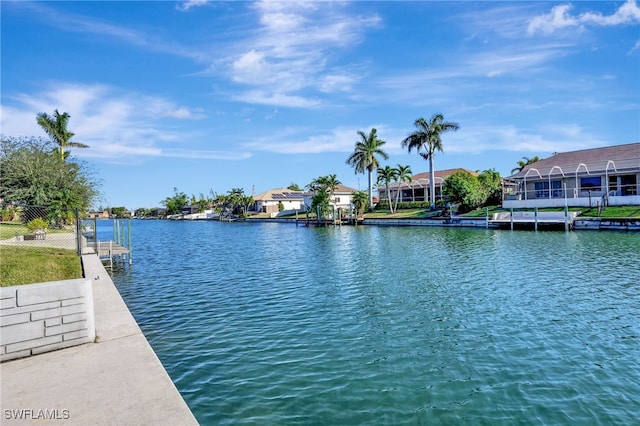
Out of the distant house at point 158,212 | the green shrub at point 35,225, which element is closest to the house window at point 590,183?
the green shrub at point 35,225

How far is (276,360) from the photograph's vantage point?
8.34m

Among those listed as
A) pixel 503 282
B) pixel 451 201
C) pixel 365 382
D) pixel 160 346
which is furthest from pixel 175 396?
pixel 451 201

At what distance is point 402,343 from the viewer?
927cm

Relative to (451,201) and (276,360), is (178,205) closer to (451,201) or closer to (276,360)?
(451,201)

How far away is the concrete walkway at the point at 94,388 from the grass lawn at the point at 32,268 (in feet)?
18.7

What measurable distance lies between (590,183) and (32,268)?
57276 millimetres

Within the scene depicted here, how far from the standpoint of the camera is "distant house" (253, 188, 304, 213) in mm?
109000

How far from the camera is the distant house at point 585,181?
4528cm

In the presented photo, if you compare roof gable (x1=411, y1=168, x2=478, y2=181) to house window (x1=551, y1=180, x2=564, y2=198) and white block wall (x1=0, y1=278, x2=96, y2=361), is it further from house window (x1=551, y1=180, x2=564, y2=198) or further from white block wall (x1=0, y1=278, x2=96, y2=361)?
white block wall (x1=0, y1=278, x2=96, y2=361)

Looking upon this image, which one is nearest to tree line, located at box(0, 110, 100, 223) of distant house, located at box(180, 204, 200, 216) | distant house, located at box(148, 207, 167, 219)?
distant house, located at box(180, 204, 200, 216)

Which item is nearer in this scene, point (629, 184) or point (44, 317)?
point (44, 317)

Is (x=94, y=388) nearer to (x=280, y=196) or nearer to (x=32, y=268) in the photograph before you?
(x=32, y=268)

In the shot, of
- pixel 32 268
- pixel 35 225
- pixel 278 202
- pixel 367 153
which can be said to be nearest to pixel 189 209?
pixel 278 202

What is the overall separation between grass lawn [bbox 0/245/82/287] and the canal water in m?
2.34
